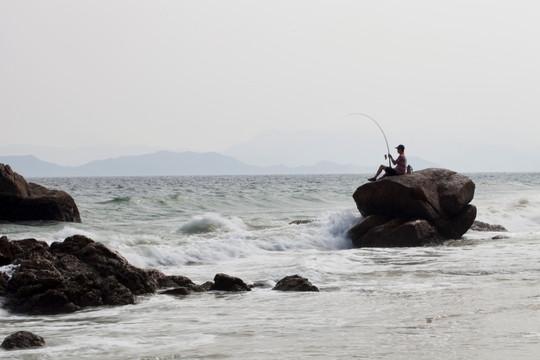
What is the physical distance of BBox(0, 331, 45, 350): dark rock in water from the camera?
566cm

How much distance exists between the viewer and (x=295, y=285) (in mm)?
8734

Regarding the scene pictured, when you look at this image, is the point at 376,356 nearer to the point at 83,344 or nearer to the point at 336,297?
the point at 83,344

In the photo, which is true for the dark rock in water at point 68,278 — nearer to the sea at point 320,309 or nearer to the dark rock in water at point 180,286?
the dark rock in water at point 180,286

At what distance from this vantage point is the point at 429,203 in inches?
591

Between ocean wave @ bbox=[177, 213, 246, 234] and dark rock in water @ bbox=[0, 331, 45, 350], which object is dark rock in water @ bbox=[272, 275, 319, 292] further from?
ocean wave @ bbox=[177, 213, 246, 234]

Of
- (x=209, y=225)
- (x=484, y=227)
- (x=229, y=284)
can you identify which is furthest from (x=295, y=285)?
(x=484, y=227)

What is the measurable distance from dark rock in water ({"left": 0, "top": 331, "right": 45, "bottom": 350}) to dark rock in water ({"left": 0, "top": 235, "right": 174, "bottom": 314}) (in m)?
1.80

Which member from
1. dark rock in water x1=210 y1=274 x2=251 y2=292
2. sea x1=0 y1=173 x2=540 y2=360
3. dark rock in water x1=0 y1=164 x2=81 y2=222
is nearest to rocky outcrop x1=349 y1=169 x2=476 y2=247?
sea x1=0 y1=173 x2=540 y2=360

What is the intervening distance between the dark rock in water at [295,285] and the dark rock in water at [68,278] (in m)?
1.56

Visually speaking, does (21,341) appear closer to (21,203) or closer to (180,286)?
(180,286)

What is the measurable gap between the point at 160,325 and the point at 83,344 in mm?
919

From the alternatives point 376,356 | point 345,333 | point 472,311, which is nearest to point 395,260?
point 472,311

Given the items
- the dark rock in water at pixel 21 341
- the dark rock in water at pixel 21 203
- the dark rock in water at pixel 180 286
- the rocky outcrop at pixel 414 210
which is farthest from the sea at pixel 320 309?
the dark rock in water at pixel 21 203

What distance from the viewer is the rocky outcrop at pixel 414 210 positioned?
14422 millimetres
